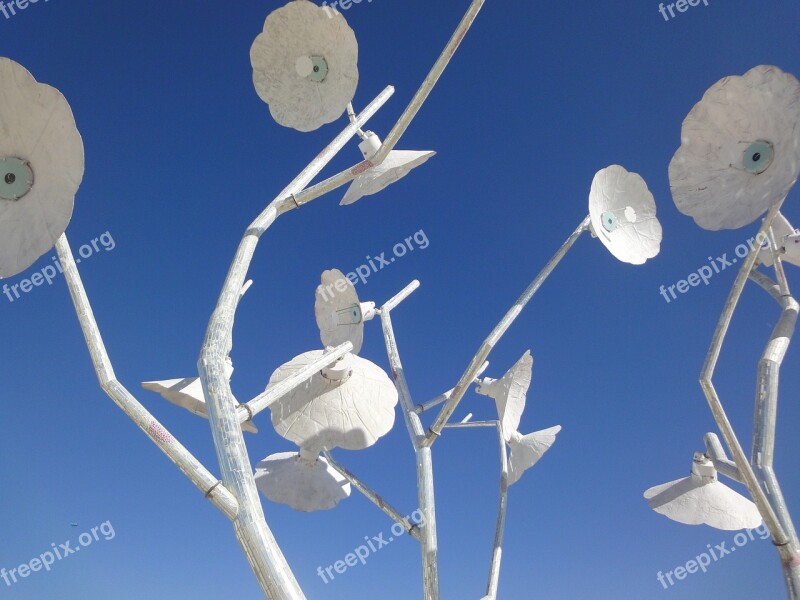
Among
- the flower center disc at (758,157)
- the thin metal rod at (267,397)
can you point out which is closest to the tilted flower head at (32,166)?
the thin metal rod at (267,397)

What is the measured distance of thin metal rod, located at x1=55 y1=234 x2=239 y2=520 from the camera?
346cm

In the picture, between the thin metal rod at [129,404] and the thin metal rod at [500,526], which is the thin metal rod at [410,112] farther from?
the thin metal rod at [500,526]

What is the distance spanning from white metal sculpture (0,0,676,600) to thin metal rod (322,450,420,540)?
0.07 ft

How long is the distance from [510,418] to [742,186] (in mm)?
3815

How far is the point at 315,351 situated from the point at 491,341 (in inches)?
88.7

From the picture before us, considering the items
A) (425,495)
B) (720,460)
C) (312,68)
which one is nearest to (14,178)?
(312,68)

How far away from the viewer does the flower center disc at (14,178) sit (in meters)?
4.06

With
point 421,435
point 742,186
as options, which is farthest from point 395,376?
point 742,186

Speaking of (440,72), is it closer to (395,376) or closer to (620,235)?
(620,235)

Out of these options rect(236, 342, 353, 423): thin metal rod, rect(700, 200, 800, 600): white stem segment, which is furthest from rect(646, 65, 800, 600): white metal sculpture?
rect(236, 342, 353, 423): thin metal rod

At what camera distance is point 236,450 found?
363 centimetres

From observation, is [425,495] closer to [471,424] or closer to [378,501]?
[378,501]

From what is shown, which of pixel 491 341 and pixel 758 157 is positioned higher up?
pixel 758 157

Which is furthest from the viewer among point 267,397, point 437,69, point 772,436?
point 772,436
